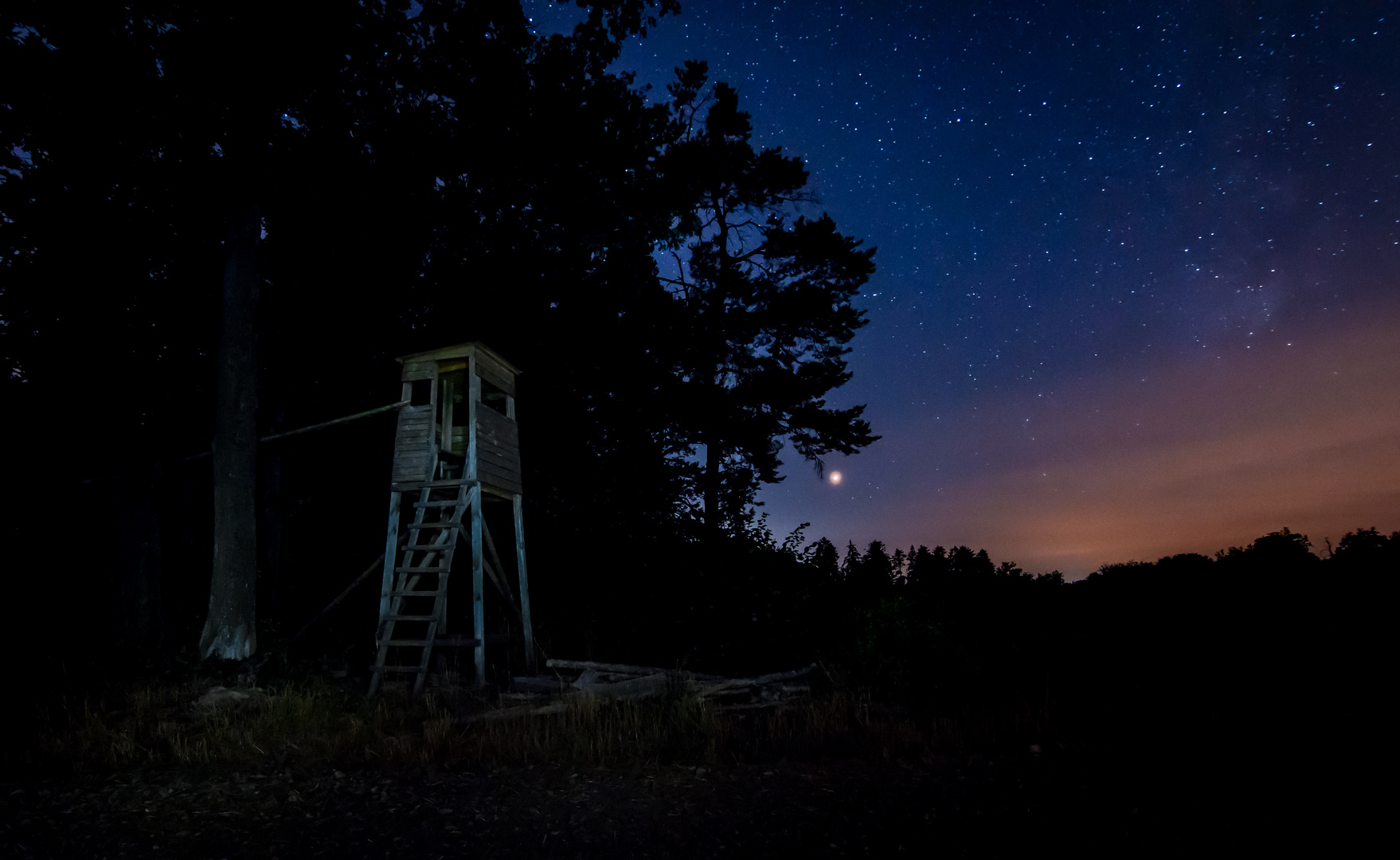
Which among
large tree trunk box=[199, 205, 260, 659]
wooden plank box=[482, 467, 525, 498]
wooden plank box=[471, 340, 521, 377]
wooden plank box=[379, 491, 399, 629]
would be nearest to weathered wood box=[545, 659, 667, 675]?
wooden plank box=[379, 491, 399, 629]

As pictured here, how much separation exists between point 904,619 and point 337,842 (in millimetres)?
7976

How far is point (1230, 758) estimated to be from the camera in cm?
570

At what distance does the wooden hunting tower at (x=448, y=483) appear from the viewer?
9297 millimetres

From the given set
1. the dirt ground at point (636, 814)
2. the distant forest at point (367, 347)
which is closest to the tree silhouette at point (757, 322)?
the distant forest at point (367, 347)

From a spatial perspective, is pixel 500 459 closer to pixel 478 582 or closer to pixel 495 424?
pixel 495 424

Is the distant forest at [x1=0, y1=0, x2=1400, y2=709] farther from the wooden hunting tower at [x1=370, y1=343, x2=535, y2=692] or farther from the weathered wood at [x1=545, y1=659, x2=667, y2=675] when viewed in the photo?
the weathered wood at [x1=545, y1=659, x2=667, y2=675]

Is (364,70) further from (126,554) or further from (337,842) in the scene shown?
(337,842)

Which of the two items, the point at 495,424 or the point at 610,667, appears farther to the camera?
the point at 495,424

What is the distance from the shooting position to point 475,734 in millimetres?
6777

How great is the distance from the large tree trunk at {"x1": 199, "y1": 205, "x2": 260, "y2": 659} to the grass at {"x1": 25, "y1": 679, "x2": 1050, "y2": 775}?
124 cm

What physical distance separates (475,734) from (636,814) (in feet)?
8.28

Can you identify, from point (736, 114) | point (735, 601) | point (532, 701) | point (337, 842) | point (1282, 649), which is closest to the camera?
point (337, 842)

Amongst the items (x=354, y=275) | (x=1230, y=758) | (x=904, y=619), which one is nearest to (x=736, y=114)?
(x=354, y=275)

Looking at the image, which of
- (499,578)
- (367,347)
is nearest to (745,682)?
(499,578)
